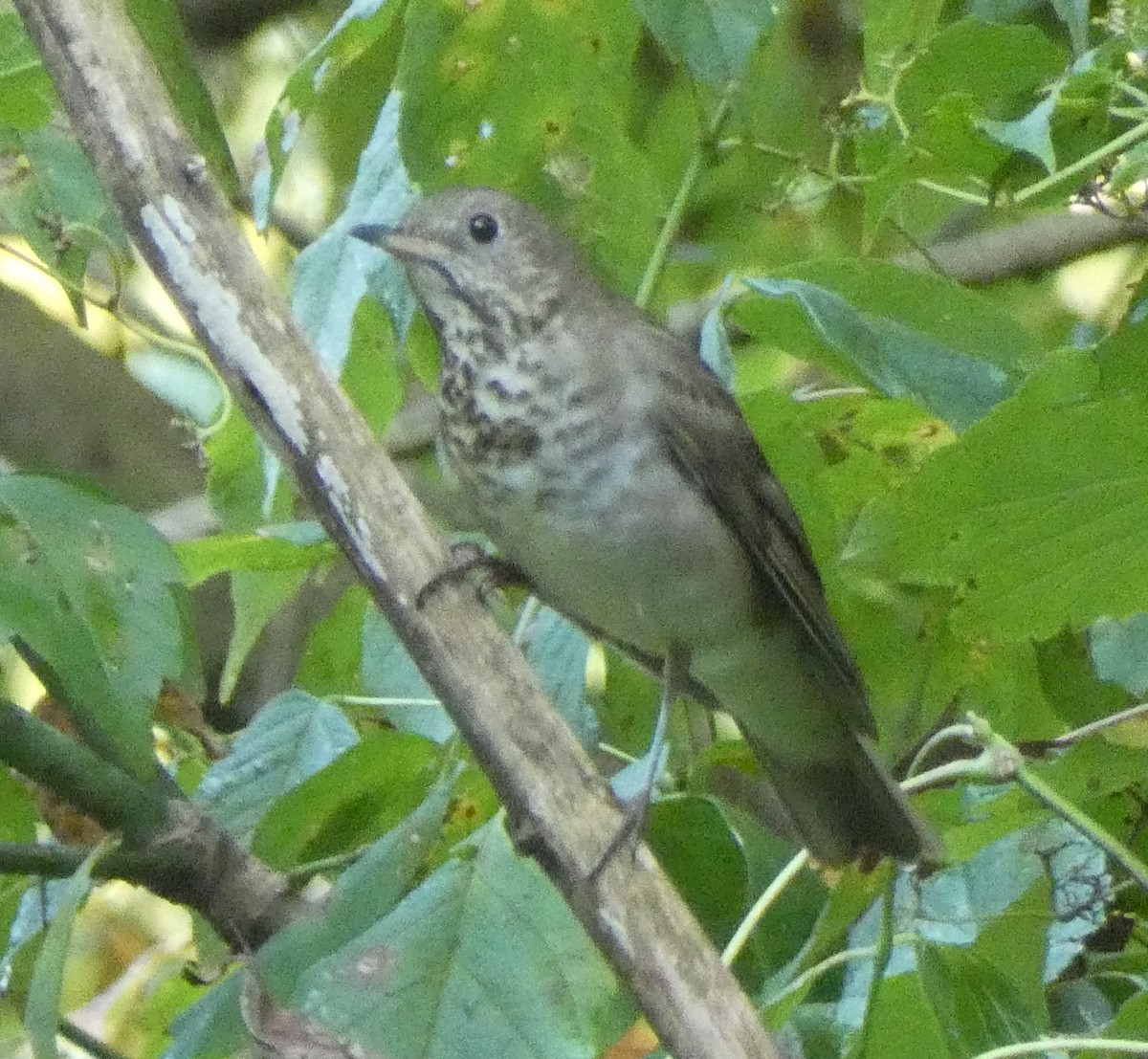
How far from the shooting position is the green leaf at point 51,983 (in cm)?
152

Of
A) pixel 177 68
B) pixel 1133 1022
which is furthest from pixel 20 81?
pixel 1133 1022

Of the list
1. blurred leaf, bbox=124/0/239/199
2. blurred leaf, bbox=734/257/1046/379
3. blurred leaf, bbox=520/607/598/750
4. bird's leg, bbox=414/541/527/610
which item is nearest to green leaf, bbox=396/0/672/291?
blurred leaf, bbox=124/0/239/199

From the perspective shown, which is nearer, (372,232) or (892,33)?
(892,33)

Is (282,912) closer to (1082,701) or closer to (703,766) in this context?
(703,766)

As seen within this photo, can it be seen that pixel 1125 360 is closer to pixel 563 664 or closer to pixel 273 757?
pixel 563 664

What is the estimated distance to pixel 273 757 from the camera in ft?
7.06

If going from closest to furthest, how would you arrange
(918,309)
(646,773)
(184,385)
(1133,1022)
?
1. (1133,1022)
2. (918,309)
3. (646,773)
4. (184,385)

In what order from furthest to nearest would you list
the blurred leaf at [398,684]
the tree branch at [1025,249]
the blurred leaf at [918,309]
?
1. the tree branch at [1025,249]
2. the blurred leaf at [398,684]
3. the blurred leaf at [918,309]

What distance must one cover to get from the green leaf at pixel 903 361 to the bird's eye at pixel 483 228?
71cm

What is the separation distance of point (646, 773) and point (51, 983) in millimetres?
734

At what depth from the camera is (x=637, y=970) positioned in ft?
5.42

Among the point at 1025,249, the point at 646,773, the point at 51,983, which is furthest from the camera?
the point at 1025,249

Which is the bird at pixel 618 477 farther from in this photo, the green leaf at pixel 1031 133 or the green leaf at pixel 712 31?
the green leaf at pixel 1031 133

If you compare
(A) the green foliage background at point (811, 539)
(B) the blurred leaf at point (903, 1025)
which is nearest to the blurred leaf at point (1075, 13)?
(A) the green foliage background at point (811, 539)
